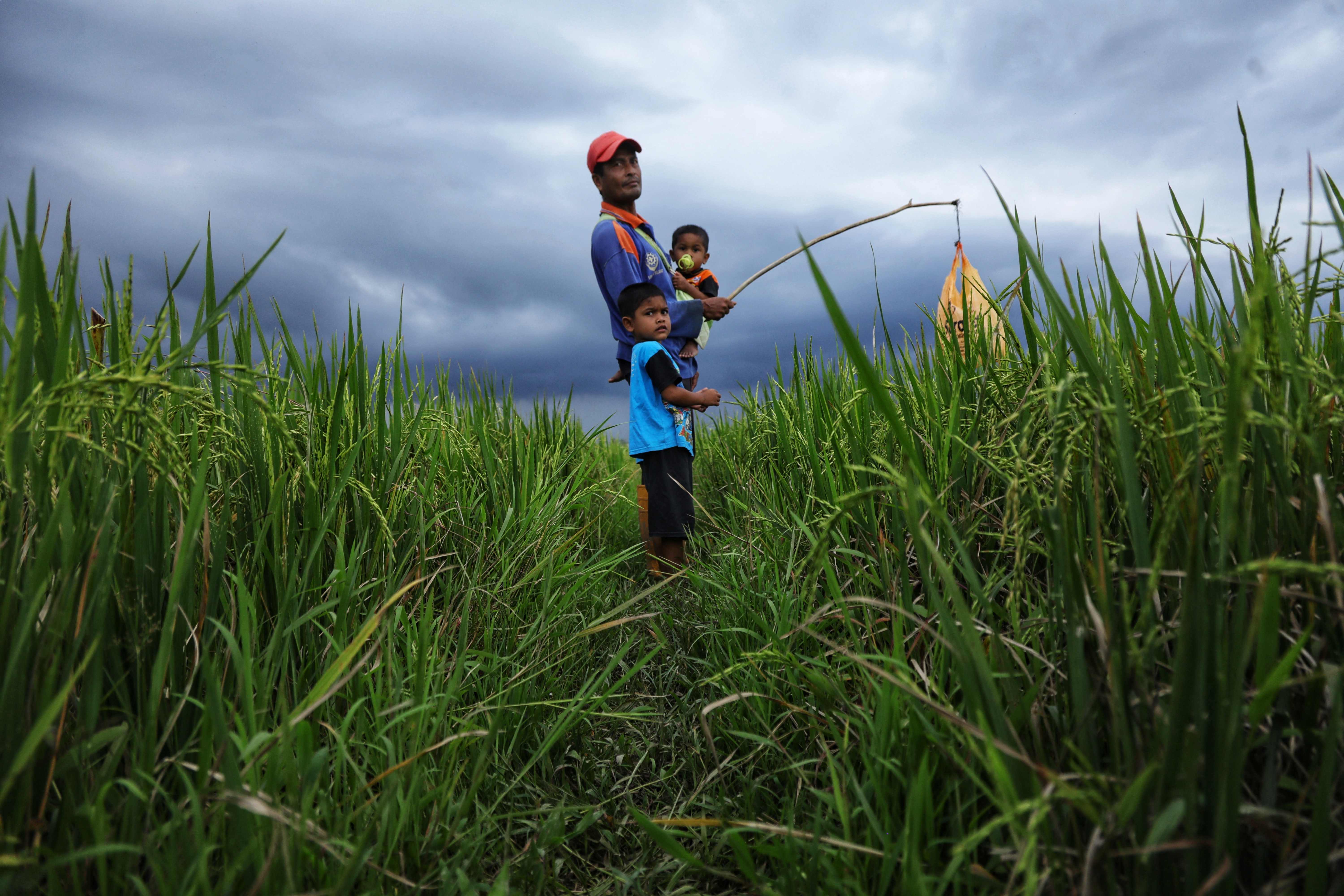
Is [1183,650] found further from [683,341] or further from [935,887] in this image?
[683,341]

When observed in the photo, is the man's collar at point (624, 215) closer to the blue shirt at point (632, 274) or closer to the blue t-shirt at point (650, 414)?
the blue shirt at point (632, 274)

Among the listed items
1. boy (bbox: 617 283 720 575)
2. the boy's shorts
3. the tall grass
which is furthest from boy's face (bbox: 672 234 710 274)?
the tall grass

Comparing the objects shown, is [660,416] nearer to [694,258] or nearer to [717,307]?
[717,307]

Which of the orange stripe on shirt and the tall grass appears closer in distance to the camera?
the tall grass

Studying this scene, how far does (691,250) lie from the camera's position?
4.69 m

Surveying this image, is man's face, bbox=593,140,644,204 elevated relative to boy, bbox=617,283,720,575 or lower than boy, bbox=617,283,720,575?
elevated

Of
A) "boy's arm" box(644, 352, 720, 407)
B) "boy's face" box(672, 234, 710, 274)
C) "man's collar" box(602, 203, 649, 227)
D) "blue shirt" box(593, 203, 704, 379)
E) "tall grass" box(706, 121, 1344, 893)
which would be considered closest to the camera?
"tall grass" box(706, 121, 1344, 893)

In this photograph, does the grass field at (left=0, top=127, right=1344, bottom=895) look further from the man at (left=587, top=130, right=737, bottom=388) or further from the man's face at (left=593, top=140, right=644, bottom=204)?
the man's face at (left=593, top=140, right=644, bottom=204)

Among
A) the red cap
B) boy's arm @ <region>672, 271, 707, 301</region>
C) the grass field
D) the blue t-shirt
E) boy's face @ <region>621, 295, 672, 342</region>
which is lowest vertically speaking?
the grass field

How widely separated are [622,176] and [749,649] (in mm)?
2682

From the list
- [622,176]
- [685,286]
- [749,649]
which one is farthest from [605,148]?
[749,649]

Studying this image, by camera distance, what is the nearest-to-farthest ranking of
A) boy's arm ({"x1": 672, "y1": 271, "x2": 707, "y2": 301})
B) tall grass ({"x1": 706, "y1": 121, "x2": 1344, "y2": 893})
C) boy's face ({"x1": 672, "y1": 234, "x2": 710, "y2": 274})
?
tall grass ({"x1": 706, "y1": 121, "x2": 1344, "y2": 893}) < boy's arm ({"x1": 672, "y1": 271, "x2": 707, "y2": 301}) < boy's face ({"x1": 672, "y1": 234, "x2": 710, "y2": 274})

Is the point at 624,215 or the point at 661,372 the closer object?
the point at 661,372

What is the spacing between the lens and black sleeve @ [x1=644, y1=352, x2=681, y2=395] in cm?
324
